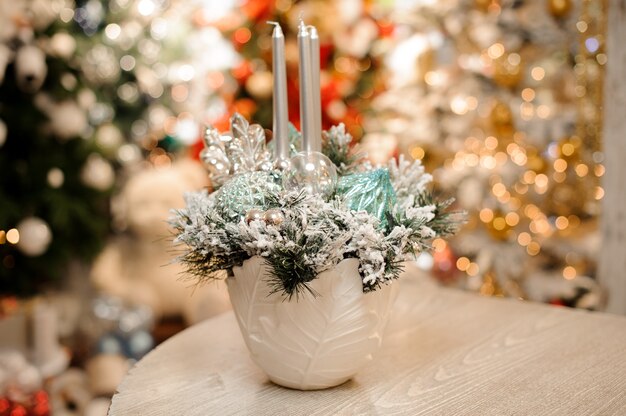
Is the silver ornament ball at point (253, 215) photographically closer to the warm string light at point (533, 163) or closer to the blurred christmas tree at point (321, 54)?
the warm string light at point (533, 163)

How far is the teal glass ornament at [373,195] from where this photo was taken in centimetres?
88

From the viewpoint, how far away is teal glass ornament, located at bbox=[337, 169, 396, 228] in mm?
885

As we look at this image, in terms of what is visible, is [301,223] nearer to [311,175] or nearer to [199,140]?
[311,175]

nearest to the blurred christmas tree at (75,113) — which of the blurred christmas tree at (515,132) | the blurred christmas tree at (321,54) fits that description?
the blurred christmas tree at (321,54)

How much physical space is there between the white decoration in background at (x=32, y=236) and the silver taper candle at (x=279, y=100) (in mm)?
1530

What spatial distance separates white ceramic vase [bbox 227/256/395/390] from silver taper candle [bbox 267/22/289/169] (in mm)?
171

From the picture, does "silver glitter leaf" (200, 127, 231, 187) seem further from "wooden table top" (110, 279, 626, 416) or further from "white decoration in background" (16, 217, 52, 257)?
"white decoration in background" (16, 217, 52, 257)

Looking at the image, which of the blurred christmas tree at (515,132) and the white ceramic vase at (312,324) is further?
the blurred christmas tree at (515,132)

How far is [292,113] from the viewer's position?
278 centimetres

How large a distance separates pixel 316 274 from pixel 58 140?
1906 millimetres

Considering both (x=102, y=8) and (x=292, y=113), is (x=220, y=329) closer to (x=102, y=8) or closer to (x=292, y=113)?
(x=292, y=113)

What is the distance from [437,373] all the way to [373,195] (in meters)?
0.30

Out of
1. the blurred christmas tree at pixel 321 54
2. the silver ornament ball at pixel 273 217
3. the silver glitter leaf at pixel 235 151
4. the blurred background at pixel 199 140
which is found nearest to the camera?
the silver ornament ball at pixel 273 217

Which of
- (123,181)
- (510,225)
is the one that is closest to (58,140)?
(123,181)
